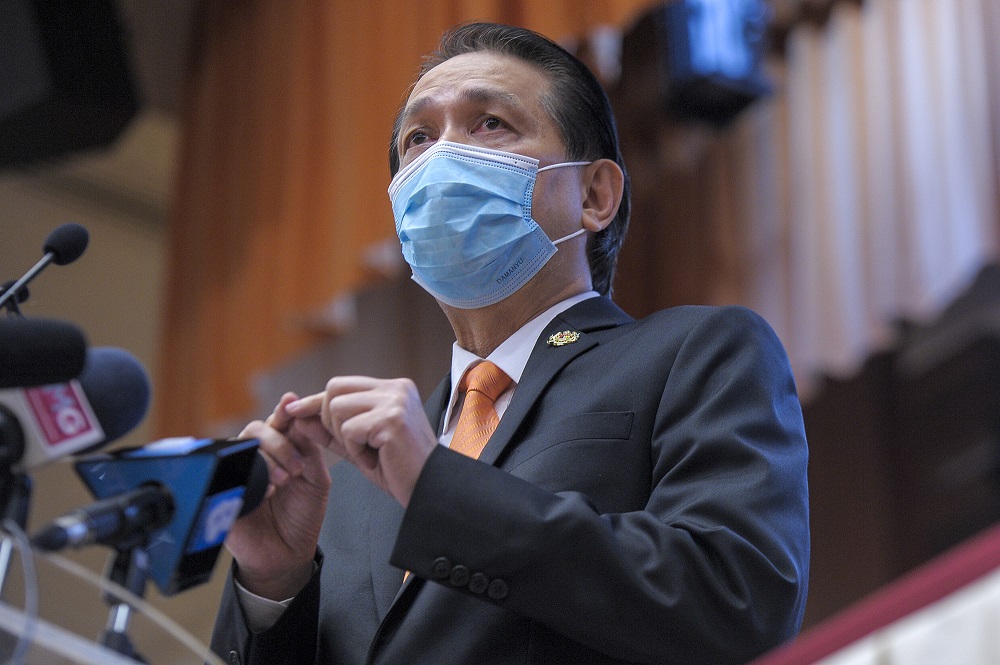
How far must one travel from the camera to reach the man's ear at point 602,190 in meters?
1.91

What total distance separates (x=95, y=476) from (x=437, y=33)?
2643 mm

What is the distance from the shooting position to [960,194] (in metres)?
3.67

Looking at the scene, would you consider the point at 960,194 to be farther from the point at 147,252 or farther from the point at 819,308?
the point at 147,252

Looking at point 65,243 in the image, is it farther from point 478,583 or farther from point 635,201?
point 635,201

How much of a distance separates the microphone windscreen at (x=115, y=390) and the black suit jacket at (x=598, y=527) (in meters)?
0.29

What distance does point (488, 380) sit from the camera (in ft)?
5.42

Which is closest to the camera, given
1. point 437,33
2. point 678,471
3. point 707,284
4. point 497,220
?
point 678,471

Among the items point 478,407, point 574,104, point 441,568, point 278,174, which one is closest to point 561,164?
point 574,104

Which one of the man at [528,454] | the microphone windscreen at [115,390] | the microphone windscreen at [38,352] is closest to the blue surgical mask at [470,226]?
the man at [528,454]

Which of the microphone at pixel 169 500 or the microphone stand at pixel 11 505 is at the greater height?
the microphone stand at pixel 11 505

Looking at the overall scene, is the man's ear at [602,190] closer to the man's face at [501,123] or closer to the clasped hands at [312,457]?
the man's face at [501,123]

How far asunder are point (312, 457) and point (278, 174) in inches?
114

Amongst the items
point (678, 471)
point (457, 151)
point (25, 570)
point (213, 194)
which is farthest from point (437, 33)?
point (25, 570)

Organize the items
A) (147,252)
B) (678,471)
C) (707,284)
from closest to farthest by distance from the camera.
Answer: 1. (678,471)
2. (707,284)
3. (147,252)
